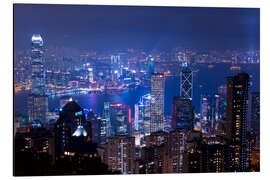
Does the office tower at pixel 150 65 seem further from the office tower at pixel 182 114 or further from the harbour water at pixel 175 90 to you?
the office tower at pixel 182 114

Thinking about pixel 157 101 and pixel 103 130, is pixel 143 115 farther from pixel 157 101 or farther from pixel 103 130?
pixel 103 130

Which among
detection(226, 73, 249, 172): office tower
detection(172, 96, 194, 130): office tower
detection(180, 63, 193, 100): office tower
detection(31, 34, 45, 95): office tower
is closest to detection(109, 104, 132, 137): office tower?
detection(172, 96, 194, 130): office tower

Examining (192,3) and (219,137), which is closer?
(192,3)
